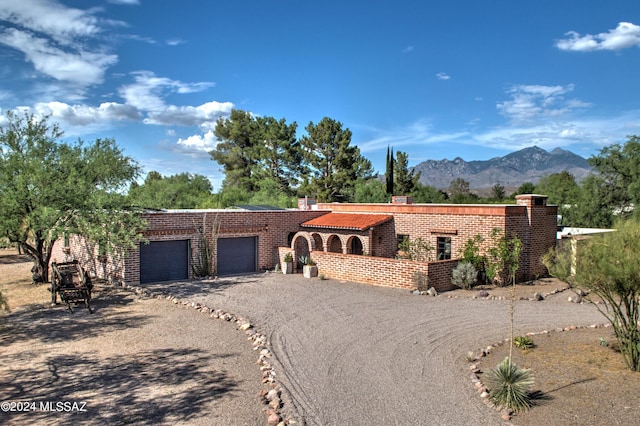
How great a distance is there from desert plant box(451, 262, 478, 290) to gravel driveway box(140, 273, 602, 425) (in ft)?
6.61

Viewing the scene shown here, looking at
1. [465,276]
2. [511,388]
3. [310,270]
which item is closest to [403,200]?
[310,270]

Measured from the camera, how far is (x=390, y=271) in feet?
56.5

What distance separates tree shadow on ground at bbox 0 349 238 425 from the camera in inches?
268

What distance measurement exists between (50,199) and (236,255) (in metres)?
8.46

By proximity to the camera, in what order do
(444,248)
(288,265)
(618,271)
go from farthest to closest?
1. (288,265)
2. (444,248)
3. (618,271)

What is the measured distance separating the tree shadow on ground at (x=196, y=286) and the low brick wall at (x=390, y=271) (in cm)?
338

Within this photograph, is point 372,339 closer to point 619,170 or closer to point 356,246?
point 356,246

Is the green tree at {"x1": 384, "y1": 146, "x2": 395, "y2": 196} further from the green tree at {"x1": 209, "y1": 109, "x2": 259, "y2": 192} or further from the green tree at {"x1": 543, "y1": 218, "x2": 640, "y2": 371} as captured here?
the green tree at {"x1": 543, "y1": 218, "x2": 640, "y2": 371}

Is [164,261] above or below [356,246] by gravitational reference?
below

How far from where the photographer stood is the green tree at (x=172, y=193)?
19819mm

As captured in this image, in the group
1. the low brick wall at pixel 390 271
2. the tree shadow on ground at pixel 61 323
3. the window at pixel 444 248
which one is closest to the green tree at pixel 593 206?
the window at pixel 444 248

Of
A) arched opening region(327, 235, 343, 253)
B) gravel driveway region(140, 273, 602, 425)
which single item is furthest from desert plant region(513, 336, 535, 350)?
arched opening region(327, 235, 343, 253)

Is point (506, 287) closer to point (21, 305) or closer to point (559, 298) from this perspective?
point (559, 298)

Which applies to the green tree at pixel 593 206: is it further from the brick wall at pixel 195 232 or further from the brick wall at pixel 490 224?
the brick wall at pixel 195 232
